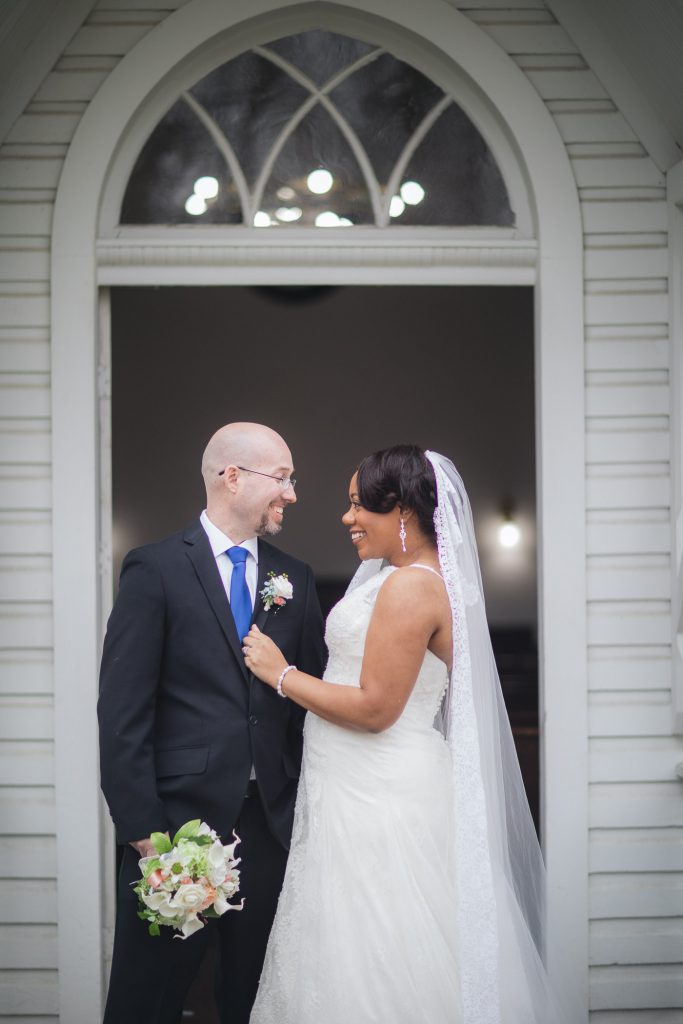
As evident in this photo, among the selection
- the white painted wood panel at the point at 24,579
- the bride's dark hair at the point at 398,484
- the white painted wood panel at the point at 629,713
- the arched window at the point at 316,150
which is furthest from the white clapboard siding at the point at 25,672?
the white painted wood panel at the point at 629,713

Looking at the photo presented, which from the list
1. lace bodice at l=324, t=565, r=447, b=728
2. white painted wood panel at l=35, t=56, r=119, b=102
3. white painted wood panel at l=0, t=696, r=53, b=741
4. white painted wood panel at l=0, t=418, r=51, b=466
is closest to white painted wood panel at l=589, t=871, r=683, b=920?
lace bodice at l=324, t=565, r=447, b=728

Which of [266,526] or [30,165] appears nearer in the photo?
[266,526]

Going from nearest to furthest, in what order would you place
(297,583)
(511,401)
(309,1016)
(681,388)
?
(309,1016), (297,583), (681,388), (511,401)

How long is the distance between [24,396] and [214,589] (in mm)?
1445

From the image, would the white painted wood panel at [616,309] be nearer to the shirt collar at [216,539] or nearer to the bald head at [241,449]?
the bald head at [241,449]

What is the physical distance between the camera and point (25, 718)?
4027 mm

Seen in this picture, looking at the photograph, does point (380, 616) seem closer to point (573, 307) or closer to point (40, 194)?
point (573, 307)

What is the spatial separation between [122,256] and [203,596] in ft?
5.46

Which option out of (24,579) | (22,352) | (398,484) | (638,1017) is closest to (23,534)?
(24,579)

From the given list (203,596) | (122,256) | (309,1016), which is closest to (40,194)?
(122,256)

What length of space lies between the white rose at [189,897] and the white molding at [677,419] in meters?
2.14

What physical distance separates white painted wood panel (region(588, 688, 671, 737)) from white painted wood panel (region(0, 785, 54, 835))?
214cm

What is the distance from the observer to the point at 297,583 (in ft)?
11.0

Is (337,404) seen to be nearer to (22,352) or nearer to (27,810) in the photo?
(22,352)
